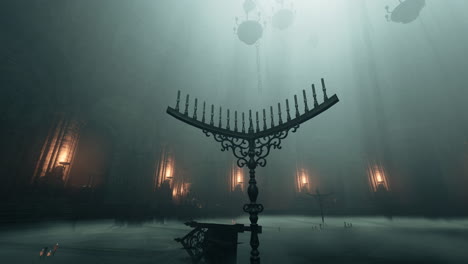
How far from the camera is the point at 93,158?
12383 millimetres

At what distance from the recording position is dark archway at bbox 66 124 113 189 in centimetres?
1155

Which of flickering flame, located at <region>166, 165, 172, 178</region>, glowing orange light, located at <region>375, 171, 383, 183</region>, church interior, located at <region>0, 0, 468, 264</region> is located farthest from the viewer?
glowing orange light, located at <region>375, 171, 383, 183</region>

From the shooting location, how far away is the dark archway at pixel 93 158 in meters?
11.6

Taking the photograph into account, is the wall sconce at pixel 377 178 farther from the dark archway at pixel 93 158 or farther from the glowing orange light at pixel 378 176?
the dark archway at pixel 93 158

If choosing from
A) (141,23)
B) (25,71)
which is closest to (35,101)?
(25,71)

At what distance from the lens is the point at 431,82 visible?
14703mm

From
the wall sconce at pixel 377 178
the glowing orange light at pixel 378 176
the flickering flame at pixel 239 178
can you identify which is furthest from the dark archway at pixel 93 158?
the glowing orange light at pixel 378 176

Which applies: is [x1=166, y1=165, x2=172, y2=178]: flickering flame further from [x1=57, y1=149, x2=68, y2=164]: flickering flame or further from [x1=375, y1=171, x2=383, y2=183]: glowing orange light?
[x1=375, y1=171, x2=383, y2=183]: glowing orange light

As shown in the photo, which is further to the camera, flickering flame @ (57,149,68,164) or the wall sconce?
the wall sconce

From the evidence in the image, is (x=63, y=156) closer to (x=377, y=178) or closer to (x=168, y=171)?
(x=168, y=171)

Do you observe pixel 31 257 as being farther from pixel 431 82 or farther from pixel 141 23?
pixel 431 82

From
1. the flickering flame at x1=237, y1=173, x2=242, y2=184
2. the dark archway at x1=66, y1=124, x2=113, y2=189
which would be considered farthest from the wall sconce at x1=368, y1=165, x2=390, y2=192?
the dark archway at x1=66, y1=124, x2=113, y2=189

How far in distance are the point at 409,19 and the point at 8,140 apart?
2236 centimetres

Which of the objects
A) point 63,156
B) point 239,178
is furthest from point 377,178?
point 63,156
